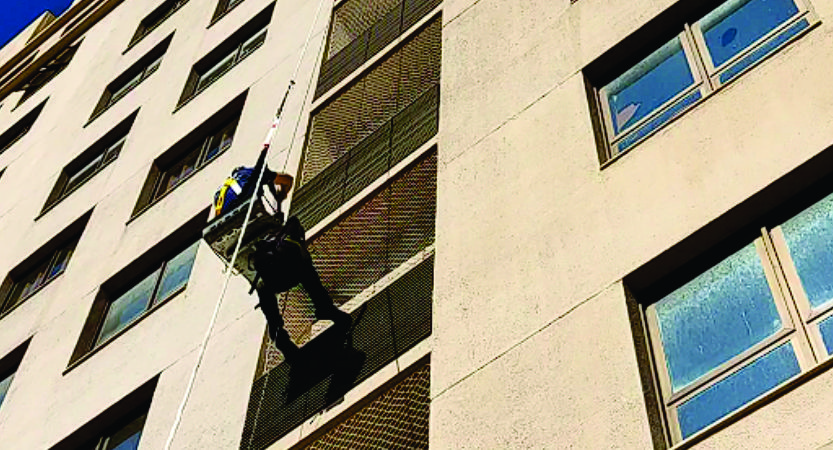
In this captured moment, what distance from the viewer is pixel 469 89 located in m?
11.8

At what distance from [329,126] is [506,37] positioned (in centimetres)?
361

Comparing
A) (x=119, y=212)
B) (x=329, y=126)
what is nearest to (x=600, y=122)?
(x=329, y=126)

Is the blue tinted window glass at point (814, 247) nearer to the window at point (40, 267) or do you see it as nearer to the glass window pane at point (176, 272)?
the glass window pane at point (176, 272)

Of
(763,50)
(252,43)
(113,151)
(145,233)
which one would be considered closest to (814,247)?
(763,50)

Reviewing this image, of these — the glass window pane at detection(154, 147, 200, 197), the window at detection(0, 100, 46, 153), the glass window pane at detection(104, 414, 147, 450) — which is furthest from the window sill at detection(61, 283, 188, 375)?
the window at detection(0, 100, 46, 153)

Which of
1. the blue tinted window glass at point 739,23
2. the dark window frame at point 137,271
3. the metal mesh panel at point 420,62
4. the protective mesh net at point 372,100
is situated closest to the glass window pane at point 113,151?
the dark window frame at point 137,271

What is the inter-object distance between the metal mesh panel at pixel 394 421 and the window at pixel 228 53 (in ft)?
34.0

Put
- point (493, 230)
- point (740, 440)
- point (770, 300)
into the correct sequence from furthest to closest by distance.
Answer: point (493, 230) < point (770, 300) < point (740, 440)

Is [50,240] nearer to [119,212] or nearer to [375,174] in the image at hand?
[119,212]

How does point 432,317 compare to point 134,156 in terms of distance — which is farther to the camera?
point 134,156

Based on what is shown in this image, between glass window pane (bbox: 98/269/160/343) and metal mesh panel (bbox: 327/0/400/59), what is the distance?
179 inches

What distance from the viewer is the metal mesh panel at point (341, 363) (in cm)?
1043

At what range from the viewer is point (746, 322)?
7602 millimetres

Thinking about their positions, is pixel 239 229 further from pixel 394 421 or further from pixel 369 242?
pixel 394 421
